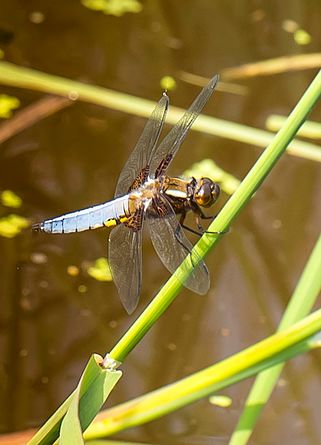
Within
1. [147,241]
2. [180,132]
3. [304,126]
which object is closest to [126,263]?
[180,132]

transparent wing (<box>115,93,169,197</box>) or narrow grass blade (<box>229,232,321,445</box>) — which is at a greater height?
transparent wing (<box>115,93,169,197</box>)

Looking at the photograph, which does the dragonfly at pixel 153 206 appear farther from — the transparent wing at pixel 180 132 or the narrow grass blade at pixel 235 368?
the narrow grass blade at pixel 235 368

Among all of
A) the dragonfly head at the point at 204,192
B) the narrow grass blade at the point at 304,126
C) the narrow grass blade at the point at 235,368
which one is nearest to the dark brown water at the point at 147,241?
the narrow grass blade at the point at 304,126

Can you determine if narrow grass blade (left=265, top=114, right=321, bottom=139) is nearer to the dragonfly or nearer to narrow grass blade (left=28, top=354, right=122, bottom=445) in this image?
the dragonfly

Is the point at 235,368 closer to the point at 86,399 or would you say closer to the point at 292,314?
the point at 292,314

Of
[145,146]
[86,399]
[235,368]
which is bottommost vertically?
[86,399]

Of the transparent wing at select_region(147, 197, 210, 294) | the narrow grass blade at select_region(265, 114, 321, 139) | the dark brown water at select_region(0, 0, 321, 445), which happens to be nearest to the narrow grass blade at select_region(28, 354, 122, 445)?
the transparent wing at select_region(147, 197, 210, 294)

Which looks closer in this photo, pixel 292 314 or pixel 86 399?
pixel 86 399

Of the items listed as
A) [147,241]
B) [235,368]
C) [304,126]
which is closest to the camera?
[235,368]
